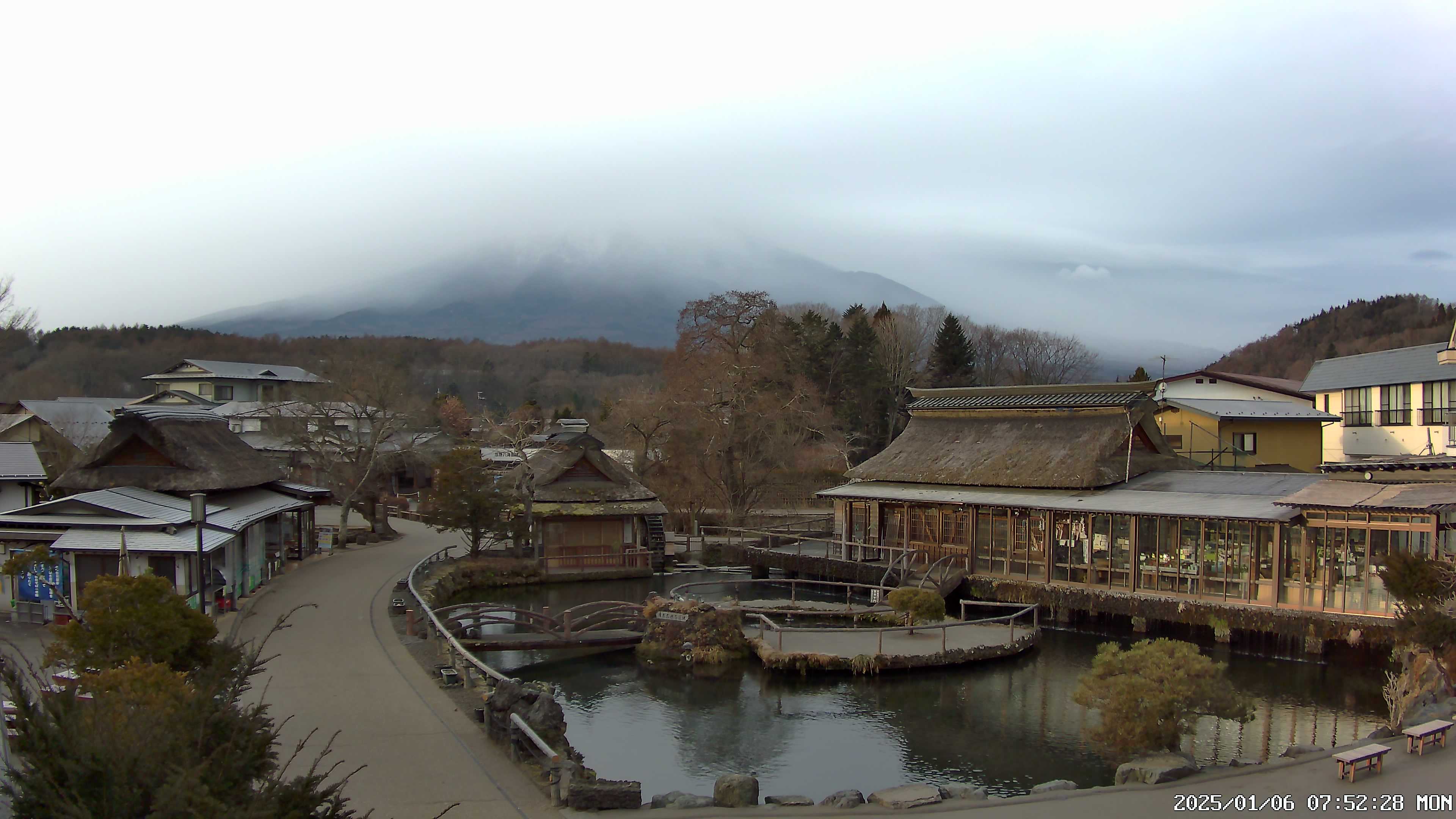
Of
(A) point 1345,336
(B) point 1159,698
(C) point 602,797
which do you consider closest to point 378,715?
(C) point 602,797

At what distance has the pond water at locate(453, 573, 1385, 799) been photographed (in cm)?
1341

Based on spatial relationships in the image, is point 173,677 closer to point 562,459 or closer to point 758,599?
point 758,599

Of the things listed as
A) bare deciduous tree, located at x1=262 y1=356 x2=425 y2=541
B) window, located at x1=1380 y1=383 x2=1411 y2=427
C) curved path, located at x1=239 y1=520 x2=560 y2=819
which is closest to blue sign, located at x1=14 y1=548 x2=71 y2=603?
curved path, located at x1=239 y1=520 x2=560 y2=819

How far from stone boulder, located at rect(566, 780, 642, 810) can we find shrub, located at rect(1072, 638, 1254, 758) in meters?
6.16

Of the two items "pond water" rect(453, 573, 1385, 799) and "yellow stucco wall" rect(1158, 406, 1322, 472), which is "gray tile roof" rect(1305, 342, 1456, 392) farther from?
"pond water" rect(453, 573, 1385, 799)

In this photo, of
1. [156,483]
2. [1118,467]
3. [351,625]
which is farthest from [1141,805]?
[156,483]

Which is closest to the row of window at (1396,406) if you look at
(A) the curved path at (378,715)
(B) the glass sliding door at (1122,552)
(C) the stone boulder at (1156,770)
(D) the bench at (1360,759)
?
(B) the glass sliding door at (1122,552)

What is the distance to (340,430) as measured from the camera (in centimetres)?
3747

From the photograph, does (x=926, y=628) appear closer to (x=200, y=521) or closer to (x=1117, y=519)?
(x=1117, y=519)

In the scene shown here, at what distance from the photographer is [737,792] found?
10.1 metres

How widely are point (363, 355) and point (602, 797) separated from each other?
197ft

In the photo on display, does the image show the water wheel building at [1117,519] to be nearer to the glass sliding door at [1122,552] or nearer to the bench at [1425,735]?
the glass sliding door at [1122,552]

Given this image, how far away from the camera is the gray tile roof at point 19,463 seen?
2384 cm

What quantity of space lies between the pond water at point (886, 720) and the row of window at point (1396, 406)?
2408cm
